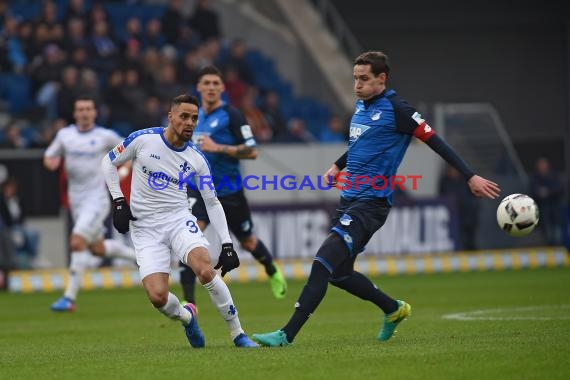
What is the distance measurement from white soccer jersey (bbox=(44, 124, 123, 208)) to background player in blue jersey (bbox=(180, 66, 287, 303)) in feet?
8.90

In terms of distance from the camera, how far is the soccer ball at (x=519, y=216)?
10.4 m

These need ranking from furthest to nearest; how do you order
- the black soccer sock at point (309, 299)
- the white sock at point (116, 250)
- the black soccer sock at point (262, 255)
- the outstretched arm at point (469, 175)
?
1. the white sock at point (116, 250)
2. the black soccer sock at point (262, 255)
3. the black soccer sock at point (309, 299)
4. the outstretched arm at point (469, 175)

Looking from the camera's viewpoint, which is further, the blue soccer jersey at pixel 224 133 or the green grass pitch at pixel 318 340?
the blue soccer jersey at pixel 224 133

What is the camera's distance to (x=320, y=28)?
1176 inches

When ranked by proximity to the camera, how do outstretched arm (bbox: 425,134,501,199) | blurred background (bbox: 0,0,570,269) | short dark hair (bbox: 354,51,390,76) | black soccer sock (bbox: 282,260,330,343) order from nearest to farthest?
Result: outstretched arm (bbox: 425,134,501,199) < black soccer sock (bbox: 282,260,330,343) < short dark hair (bbox: 354,51,390,76) < blurred background (bbox: 0,0,570,269)

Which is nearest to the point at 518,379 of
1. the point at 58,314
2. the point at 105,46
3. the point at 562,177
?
the point at 58,314

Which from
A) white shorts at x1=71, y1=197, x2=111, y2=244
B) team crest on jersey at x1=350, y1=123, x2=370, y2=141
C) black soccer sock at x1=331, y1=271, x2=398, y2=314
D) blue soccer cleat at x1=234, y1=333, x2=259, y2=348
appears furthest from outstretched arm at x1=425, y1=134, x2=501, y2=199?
white shorts at x1=71, y1=197, x2=111, y2=244

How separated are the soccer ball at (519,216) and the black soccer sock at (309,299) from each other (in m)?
1.70

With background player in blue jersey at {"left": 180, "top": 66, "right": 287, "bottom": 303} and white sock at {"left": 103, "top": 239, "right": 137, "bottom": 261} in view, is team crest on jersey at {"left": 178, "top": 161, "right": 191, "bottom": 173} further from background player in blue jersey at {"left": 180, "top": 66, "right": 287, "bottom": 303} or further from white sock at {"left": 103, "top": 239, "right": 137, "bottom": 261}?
white sock at {"left": 103, "top": 239, "right": 137, "bottom": 261}

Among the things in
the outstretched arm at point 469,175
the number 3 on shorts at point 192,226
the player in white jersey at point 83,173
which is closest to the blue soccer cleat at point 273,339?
the number 3 on shorts at point 192,226

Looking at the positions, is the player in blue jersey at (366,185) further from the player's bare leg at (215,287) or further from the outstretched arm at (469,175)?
the player's bare leg at (215,287)

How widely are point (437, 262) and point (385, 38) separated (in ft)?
33.5

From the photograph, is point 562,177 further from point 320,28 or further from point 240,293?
point 240,293

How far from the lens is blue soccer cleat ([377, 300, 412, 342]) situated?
1048 cm
